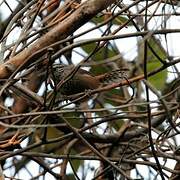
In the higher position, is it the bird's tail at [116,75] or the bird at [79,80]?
the bird at [79,80]

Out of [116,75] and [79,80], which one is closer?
[116,75]

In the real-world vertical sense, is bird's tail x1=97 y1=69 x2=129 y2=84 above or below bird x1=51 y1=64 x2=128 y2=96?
below

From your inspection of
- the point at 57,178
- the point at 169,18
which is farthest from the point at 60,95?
the point at 169,18

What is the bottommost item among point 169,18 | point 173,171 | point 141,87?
point 173,171

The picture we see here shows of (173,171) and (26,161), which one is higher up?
(26,161)

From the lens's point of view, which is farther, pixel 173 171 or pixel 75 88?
pixel 75 88

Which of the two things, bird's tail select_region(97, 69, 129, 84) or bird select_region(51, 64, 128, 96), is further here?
bird select_region(51, 64, 128, 96)

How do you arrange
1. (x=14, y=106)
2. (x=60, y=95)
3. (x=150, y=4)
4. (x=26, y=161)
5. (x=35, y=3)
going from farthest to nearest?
(x=26, y=161) < (x=14, y=106) < (x=60, y=95) < (x=35, y=3) < (x=150, y=4)

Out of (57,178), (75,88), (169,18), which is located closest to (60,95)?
(75,88)

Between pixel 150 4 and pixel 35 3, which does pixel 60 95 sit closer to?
pixel 35 3

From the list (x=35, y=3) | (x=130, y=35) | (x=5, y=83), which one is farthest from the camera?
(x=35, y=3)

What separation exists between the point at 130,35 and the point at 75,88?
3.06 ft

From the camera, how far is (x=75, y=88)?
8.48 ft

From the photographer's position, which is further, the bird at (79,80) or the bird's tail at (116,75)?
the bird at (79,80)
